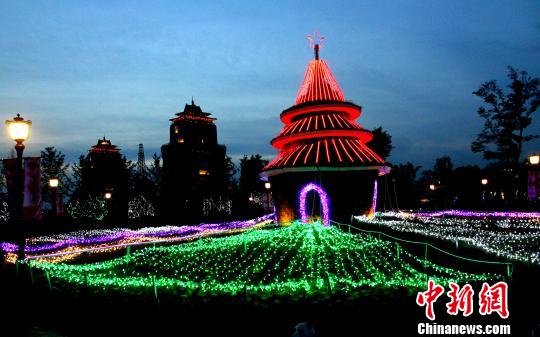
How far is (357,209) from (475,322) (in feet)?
52.5

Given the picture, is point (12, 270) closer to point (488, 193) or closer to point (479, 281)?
point (479, 281)

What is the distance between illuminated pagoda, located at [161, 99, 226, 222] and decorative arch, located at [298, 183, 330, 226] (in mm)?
28781

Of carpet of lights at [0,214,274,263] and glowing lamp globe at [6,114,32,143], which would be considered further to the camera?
carpet of lights at [0,214,274,263]

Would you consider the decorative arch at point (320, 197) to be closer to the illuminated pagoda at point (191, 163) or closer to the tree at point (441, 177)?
the illuminated pagoda at point (191, 163)

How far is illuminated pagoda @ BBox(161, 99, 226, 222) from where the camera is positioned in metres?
52.2

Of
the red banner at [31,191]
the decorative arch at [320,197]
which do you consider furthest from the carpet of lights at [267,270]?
the decorative arch at [320,197]

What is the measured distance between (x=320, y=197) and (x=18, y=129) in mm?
14924

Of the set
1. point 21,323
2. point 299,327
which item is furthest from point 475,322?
point 21,323

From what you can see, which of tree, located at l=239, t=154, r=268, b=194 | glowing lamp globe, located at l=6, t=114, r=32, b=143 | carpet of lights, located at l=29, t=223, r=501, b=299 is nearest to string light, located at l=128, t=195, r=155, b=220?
tree, located at l=239, t=154, r=268, b=194

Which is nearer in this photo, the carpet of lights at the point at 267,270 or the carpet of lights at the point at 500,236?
the carpet of lights at the point at 267,270

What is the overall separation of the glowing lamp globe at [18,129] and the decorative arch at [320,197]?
46.9 ft

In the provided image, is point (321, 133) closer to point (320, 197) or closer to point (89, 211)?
point (320, 197)

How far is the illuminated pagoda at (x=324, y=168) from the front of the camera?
22.2 meters

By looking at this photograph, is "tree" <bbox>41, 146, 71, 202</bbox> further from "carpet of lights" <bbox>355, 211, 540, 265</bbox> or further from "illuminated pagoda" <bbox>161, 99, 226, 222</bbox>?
"carpet of lights" <bbox>355, 211, 540, 265</bbox>
